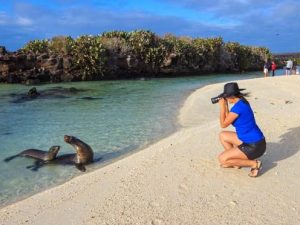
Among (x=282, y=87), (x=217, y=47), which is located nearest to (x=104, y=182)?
(x=282, y=87)

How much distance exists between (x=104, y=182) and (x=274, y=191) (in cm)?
298

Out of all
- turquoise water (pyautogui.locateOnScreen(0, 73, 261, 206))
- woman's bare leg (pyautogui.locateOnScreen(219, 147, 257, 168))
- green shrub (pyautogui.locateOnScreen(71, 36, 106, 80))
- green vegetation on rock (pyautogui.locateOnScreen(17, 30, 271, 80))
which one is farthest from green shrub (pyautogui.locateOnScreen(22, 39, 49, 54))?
woman's bare leg (pyautogui.locateOnScreen(219, 147, 257, 168))

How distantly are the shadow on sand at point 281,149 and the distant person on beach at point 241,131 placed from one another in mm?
440

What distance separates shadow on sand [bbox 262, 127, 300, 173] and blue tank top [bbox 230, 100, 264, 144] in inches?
26.9

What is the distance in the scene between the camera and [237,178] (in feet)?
24.5

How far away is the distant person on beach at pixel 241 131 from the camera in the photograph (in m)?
7.55

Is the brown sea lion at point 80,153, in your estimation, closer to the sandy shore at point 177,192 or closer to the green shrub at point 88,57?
the sandy shore at point 177,192

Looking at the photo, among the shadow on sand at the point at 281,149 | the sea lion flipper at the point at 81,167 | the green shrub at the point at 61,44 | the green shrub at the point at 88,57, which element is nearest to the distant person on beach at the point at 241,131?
the shadow on sand at the point at 281,149

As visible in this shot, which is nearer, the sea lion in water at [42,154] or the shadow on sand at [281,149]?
the shadow on sand at [281,149]

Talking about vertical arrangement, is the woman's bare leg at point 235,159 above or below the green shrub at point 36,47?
below

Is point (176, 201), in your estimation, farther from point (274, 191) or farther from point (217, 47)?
point (217, 47)

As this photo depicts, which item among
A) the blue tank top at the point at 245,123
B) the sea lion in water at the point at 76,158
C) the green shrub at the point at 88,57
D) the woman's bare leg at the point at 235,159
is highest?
the green shrub at the point at 88,57

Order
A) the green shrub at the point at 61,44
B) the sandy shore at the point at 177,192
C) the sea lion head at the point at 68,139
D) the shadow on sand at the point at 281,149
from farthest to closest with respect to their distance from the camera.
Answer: the green shrub at the point at 61,44 → the sea lion head at the point at 68,139 → the shadow on sand at the point at 281,149 → the sandy shore at the point at 177,192

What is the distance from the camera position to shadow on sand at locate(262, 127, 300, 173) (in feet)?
27.5
